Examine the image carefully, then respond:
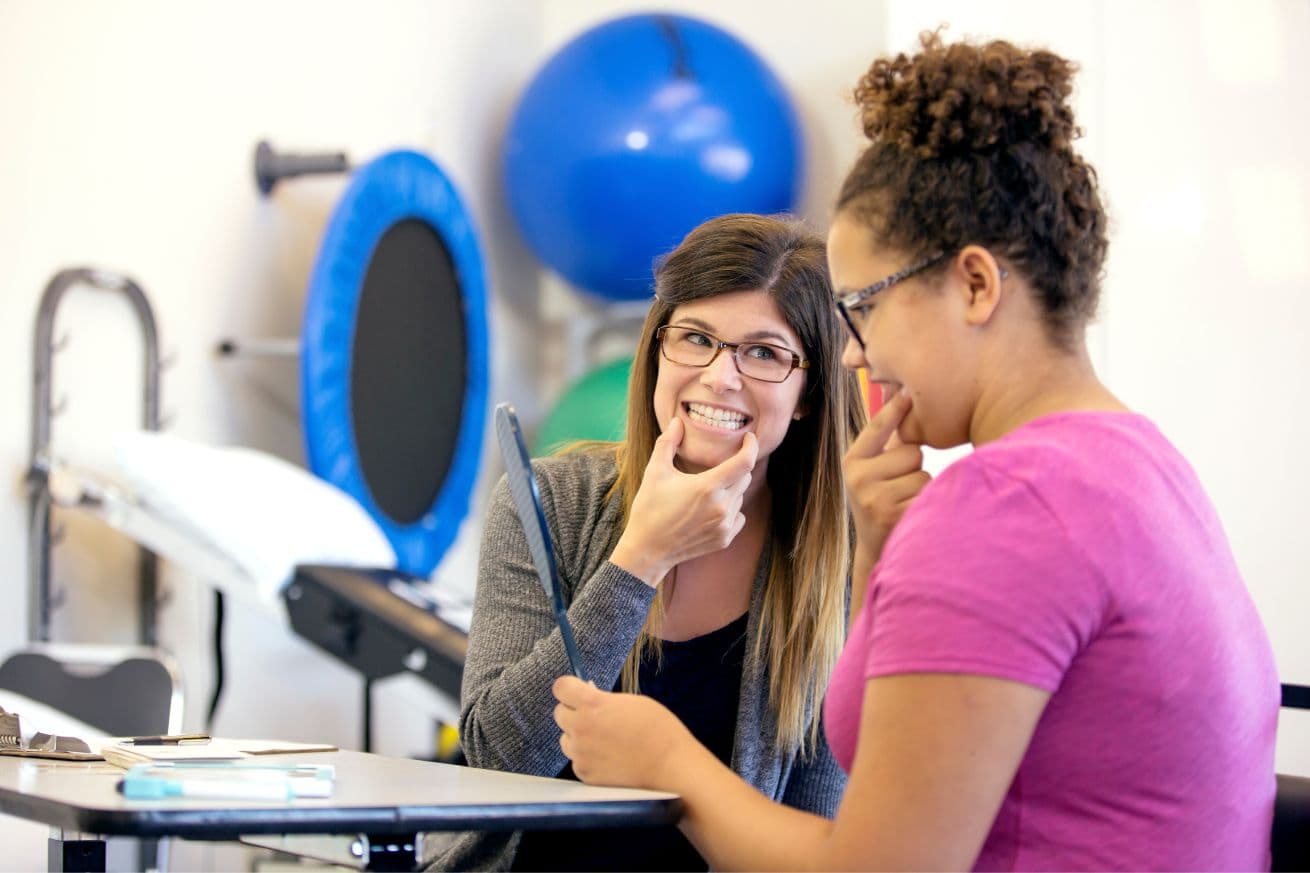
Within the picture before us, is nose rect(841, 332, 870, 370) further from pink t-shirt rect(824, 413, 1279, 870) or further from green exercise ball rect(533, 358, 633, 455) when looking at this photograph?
green exercise ball rect(533, 358, 633, 455)

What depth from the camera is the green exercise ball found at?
339 cm

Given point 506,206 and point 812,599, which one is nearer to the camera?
point 812,599

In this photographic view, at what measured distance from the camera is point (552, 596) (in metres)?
1.11

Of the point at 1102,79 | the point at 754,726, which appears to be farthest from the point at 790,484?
the point at 1102,79

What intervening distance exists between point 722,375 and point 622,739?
511 mm

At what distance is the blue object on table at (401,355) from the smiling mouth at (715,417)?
136cm

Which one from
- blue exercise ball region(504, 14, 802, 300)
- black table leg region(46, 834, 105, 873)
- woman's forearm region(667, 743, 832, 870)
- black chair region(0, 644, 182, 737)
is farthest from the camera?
blue exercise ball region(504, 14, 802, 300)

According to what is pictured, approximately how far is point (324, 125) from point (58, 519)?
114cm

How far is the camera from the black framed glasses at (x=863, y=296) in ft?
2.98

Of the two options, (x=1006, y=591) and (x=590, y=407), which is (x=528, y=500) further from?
(x=590, y=407)

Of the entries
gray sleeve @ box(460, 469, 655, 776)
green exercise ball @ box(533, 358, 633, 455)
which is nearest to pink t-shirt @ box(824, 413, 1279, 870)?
gray sleeve @ box(460, 469, 655, 776)

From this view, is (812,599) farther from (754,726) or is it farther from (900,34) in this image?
(900,34)

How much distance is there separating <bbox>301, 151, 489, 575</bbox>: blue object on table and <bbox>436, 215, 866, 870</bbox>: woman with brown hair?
126cm

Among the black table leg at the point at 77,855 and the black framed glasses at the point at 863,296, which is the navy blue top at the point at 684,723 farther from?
the black framed glasses at the point at 863,296
